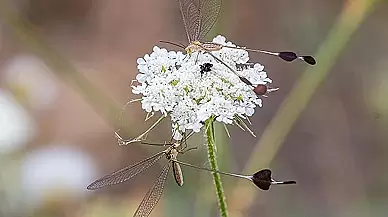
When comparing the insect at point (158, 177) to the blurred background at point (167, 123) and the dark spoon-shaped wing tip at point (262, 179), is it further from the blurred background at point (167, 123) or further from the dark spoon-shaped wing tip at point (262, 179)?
the blurred background at point (167, 123)

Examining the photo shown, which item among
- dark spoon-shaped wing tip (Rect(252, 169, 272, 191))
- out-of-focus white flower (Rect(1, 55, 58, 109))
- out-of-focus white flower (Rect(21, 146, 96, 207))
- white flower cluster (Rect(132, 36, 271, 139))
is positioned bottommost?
out-of-focus white flower (Rect(21, 146, 96, 207))

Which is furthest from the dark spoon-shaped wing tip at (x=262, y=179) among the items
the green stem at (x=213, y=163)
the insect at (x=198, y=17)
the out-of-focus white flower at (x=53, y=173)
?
the out-of-focus white flower at (x=53, y=173)

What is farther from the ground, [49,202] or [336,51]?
[336,51]

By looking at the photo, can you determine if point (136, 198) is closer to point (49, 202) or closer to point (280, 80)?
point (49, 202)

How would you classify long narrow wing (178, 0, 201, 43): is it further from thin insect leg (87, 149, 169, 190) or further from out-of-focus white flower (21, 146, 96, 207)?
out-of-focus white flower (21, 146, 96, 207)

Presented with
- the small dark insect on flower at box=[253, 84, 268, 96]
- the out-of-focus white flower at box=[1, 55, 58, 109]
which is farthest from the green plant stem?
the out-of-focus white flower at box=[1, 55, 58, 109]

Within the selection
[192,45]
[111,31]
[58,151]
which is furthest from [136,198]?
[192,45]

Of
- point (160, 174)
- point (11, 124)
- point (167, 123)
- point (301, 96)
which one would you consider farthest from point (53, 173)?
point (160, 174)

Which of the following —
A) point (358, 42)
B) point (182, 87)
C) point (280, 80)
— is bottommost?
point (182, 87)
